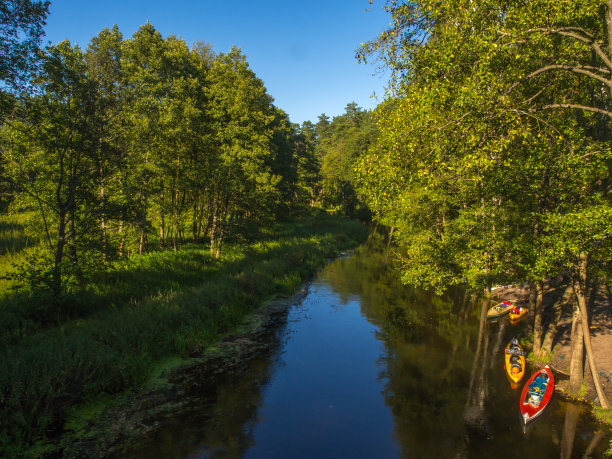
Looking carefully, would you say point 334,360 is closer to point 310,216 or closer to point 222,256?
point 222,256

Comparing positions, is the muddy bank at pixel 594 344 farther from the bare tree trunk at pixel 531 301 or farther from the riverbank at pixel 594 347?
the bare tree trunk at pixel 531 301

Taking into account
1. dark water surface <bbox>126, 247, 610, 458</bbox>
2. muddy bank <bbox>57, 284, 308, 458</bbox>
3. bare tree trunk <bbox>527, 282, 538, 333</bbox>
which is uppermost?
bare tree trunk <bbox>527, 282, 538, 333</bbox>

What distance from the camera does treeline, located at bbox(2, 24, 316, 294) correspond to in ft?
47.3

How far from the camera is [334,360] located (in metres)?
16.3

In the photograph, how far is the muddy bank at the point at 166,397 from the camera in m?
9.63

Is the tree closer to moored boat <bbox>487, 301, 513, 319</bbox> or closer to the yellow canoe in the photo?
the yellow canoe

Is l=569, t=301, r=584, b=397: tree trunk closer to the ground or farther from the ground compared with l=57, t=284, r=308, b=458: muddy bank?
farther from the ground

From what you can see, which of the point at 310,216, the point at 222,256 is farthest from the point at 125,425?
the point at 310,216

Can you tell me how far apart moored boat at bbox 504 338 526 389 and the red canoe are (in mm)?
1017

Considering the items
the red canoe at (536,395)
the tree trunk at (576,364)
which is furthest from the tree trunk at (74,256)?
the tree trunk at (576,364)

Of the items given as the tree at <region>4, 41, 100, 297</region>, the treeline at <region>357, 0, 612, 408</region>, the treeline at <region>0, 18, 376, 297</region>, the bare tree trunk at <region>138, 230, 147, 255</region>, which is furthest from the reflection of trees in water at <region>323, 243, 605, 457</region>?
the bare tree trunk at <region>138, 230, 147, 255</region>

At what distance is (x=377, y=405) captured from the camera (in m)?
12.8

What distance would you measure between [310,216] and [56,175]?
48.8 m

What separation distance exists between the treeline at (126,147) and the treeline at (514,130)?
37.2 feet
